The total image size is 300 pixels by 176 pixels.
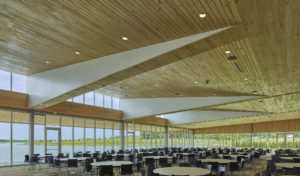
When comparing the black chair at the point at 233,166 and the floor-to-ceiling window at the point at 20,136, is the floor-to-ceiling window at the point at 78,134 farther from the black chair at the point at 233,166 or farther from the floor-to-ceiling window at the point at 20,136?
the black chair at the point at 233,166

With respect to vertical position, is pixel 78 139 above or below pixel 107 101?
below

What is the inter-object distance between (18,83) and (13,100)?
122 cm

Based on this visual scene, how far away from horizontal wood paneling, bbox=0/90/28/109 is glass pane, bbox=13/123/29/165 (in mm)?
1156

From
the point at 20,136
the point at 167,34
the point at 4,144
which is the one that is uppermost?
the point at 167,34

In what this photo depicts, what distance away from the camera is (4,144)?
1440 centimetres

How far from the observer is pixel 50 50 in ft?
34.0

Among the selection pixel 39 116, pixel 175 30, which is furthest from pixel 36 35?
pixel 39 116

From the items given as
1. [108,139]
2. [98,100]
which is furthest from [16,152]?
[108,139]

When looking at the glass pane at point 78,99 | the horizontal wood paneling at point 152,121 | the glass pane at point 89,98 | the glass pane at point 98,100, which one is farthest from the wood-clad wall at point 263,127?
the glass pane at point 78,99

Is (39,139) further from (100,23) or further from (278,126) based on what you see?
(278,126)

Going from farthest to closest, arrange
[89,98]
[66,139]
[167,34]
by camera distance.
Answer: [89,98] < [66,139] < [167,34]

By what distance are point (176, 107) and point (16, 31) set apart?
548 inches

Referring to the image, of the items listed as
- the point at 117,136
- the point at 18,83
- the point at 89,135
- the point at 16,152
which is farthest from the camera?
the point at 117,136

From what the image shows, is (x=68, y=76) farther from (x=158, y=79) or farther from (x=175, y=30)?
(x=175, y=30)
